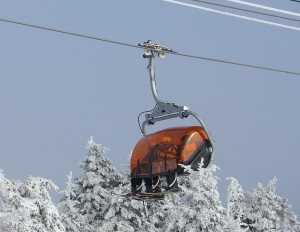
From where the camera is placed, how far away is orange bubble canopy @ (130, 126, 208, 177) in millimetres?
14680

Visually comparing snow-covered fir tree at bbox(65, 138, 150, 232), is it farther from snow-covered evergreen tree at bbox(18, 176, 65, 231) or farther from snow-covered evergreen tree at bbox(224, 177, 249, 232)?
snow-covered evergreen tree at bbox(18, 176, 65, 231)

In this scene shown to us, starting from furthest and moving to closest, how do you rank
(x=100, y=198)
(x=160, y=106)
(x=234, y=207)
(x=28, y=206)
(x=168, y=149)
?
1. (x=100, y=198)
2. (x=234, y=207)
3. (x=28, y=206)
4. (x=168, y=149)
5. (x=160, y=106)

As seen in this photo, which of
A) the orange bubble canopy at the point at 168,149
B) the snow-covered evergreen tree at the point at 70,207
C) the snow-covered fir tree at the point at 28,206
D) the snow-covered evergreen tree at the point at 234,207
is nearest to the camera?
the orange bubble canopy at the point at 168,149

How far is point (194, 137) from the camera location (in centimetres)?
1471

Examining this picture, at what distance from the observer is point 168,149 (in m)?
14.8

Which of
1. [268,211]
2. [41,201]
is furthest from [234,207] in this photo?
[41,201]

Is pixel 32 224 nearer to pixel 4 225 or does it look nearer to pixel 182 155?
pixel 4 225

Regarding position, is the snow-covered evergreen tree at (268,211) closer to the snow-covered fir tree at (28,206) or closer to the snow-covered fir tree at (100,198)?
the snow-covered fir tree at (100,198)

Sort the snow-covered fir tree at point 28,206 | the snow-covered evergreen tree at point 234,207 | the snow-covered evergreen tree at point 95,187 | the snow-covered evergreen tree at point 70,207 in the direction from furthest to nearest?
the snow-covered evergreen tree at point 95,187 < the snow-covered evergreen tree at point 70,207 < the snow-covered evergreen tree at point 234,207 < the snow-covered fir tree at point 28,206

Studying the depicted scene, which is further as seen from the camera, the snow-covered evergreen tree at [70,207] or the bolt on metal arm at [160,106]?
the snow-covered evergreen tree at [70,207]

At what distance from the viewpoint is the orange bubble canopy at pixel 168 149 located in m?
14.7

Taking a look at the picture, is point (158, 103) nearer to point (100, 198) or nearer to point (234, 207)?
point (234, 207)

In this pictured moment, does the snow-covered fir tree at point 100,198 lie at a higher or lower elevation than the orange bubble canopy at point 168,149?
higher

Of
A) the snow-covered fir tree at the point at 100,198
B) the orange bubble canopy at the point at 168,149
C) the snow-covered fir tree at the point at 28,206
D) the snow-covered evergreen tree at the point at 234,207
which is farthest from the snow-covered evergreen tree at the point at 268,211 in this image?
the orange bubble canopy at the point at 168,149
